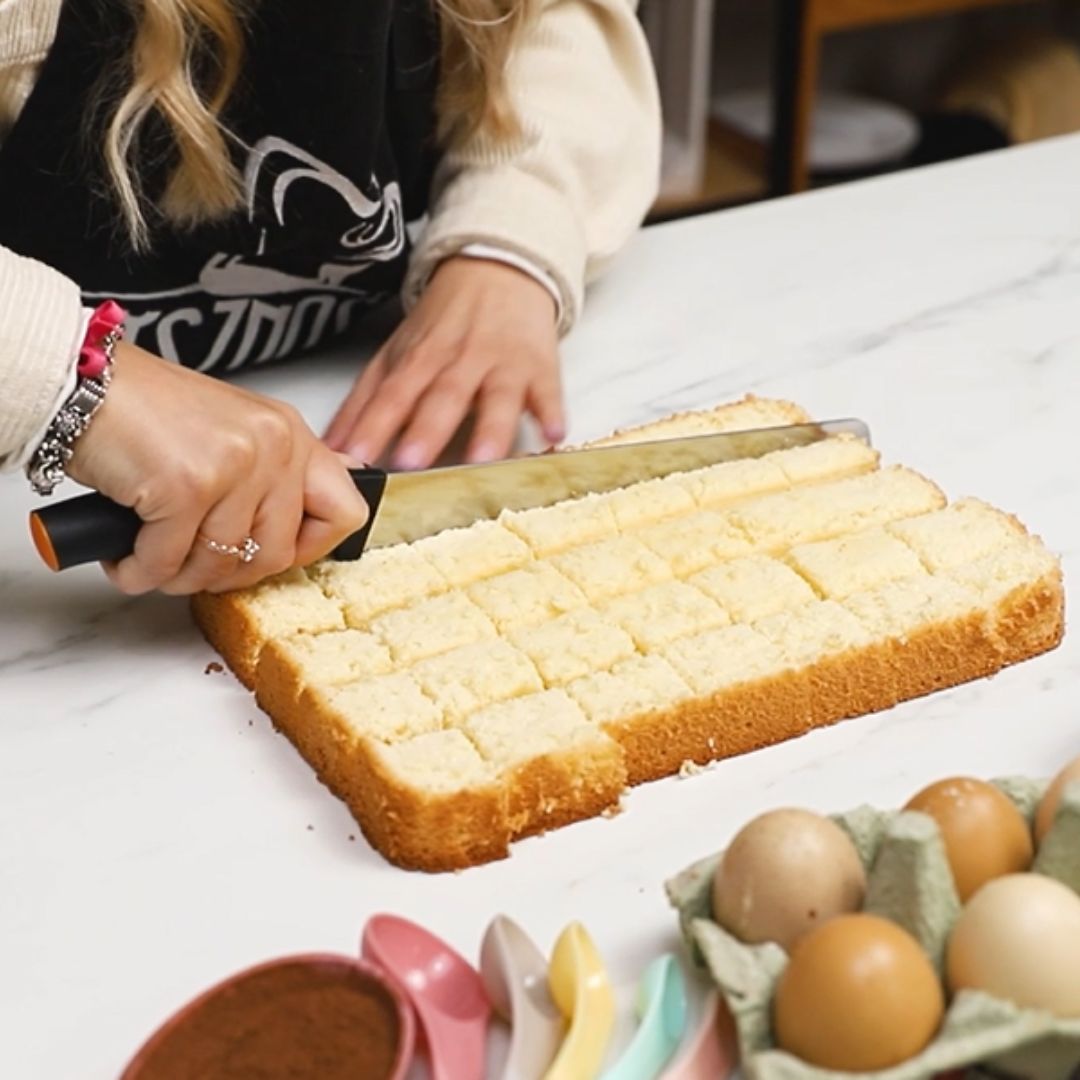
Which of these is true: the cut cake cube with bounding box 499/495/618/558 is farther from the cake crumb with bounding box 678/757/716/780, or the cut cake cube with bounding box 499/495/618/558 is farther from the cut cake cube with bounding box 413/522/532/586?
the cake crumb with bounding box 678/757/716/780

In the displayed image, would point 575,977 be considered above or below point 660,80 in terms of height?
above

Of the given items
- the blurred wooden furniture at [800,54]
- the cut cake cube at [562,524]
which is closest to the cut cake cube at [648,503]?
the cut cake cube at [562,524]

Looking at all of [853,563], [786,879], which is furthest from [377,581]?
[786,879]

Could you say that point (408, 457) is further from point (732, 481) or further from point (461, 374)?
point (732, 481)

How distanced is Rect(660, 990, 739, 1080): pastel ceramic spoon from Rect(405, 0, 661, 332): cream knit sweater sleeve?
728 millimetres

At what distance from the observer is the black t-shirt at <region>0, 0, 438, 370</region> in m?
1.11

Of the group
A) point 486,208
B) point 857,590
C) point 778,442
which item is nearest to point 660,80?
point 486,208

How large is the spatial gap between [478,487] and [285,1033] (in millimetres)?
463

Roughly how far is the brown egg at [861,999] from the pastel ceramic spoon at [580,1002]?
0.29 feet

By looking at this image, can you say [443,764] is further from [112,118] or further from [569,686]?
[112,118]

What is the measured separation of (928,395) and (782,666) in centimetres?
43

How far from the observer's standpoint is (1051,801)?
2.27 feet

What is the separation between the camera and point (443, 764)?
81 centimetres

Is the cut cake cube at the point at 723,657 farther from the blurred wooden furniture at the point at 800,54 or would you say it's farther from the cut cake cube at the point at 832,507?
the blurred wooden furniture at the point at 800,54
